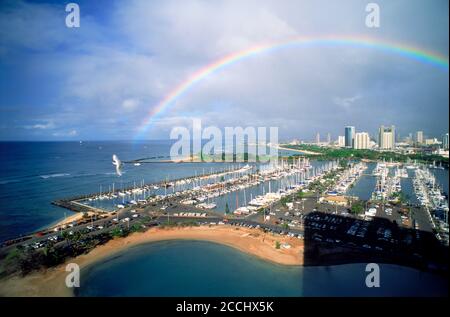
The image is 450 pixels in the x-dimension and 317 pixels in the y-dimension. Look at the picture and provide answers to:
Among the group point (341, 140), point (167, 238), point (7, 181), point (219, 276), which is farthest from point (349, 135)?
point (219, 276)

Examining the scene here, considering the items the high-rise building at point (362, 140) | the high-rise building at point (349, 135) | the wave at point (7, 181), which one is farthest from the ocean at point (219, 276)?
the high-rise building at point (349, 135)

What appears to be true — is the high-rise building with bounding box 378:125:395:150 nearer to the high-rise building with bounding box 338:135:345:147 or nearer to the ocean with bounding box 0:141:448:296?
the high-rise building with bounding box 338:135:345:147

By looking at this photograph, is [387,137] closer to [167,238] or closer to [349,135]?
[349,135]

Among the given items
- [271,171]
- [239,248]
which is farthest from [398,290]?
[271,171]

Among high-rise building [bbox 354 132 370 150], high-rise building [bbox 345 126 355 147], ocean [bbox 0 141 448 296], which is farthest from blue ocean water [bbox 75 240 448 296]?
high-rise building [bbox 345 126 355 147]

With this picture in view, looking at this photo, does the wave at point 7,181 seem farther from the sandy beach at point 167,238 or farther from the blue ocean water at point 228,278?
the blue ocean water at point 228,278
